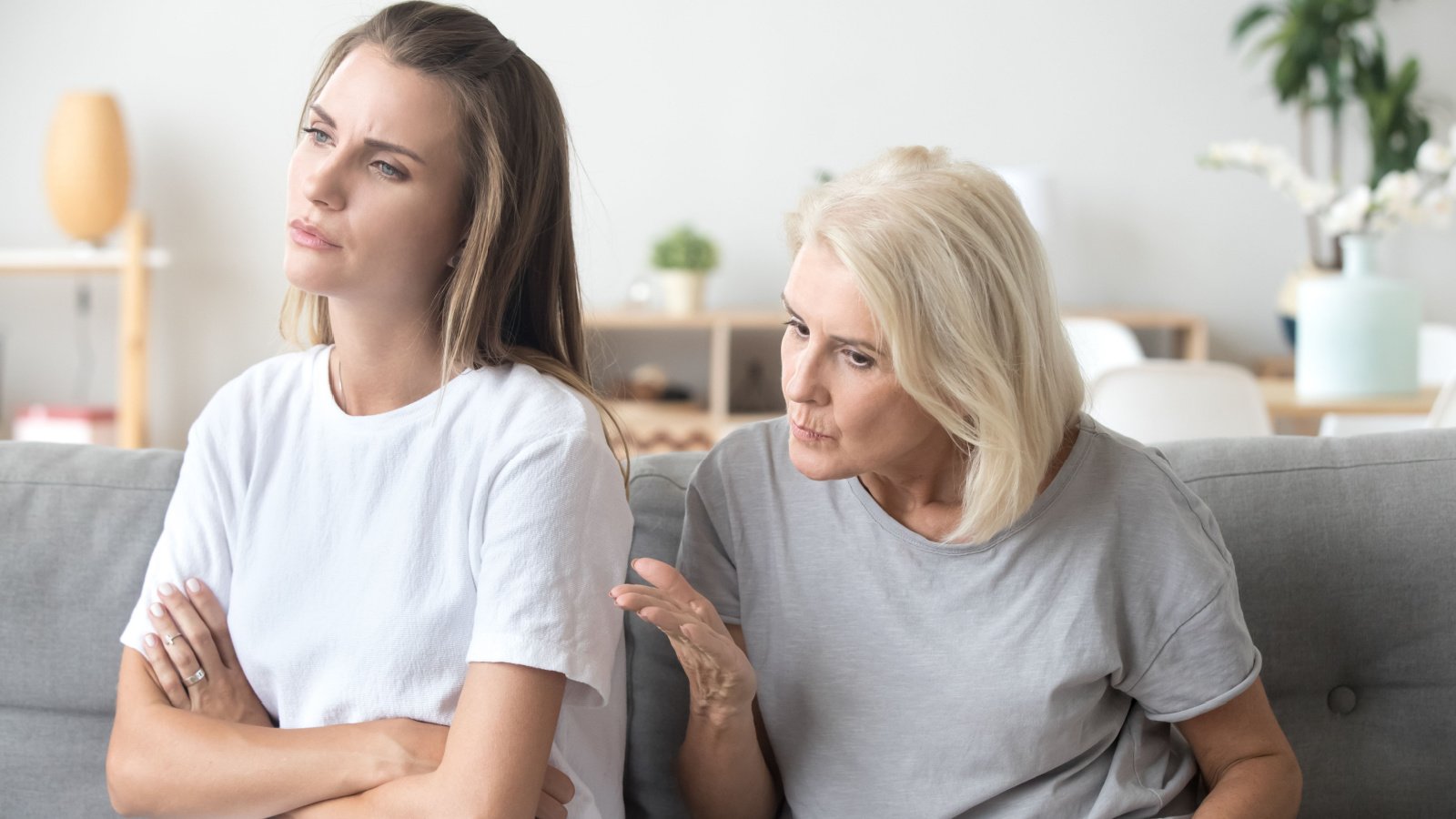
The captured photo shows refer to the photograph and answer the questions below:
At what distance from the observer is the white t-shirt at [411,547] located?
3.74ft

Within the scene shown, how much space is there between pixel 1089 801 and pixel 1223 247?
4.06m

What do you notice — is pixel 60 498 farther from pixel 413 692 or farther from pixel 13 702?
pixel 413 692

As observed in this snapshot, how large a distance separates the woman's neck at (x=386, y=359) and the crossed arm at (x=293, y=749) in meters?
0.24

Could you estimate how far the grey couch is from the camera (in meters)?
1.40

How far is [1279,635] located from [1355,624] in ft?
0.29

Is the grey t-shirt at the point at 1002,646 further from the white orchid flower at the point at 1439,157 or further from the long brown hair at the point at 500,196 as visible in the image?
the white orchid flower at the point at 1439,157

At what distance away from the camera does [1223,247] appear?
4.89 metres

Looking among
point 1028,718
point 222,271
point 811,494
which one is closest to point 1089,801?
point 1028,718

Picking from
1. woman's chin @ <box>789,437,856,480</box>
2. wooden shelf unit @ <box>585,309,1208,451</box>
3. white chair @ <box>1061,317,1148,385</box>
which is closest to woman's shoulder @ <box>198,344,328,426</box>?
woman's chin @ <box>789,437,856,480</box>

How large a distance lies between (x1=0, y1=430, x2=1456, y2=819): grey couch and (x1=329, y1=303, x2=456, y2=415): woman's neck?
0.93ft

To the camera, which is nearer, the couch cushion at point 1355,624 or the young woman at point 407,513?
the young woman at point 407,513

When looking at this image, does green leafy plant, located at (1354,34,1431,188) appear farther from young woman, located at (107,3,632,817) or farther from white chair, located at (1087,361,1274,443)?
young woman, located at (107,3,632,817)

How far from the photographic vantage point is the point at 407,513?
1217 millimetres

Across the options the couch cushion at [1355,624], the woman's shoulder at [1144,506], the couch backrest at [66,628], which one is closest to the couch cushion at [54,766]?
the couch backrest at [66,628]
